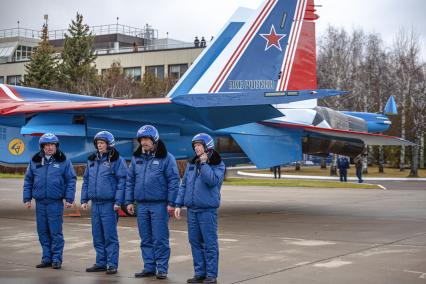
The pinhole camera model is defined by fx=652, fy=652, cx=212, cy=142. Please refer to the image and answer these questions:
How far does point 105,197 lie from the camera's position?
7.84 m

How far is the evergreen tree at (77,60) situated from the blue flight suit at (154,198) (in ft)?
139

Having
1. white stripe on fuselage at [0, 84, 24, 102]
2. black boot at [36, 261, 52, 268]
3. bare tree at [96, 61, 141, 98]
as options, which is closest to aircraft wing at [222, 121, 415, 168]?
white stripe on fuselage at [0, 84, 24, 102]

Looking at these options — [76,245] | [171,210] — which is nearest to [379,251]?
[171,210]

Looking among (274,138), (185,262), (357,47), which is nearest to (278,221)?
(274,138)

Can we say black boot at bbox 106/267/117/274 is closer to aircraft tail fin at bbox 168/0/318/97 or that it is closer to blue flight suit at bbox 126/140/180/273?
blue flight suit at bbox 126/140/180/273

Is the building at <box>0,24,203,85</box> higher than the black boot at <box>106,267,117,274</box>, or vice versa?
the building at <box>0,24,203,85</box>

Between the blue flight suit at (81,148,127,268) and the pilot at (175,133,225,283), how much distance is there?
3.06ft

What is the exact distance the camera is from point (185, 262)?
335 inches

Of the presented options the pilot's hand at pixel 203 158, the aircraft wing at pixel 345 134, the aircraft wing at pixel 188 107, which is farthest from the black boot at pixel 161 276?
the aircraft wing at pixel 345 134

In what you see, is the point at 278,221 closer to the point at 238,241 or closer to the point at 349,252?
the point at 238,241

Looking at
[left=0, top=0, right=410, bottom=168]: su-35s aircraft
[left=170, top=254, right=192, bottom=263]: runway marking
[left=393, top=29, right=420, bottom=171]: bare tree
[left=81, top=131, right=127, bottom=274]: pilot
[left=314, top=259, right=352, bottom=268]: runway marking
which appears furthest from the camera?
[left=393, top=29, right=420, bottom=171]: bare tree

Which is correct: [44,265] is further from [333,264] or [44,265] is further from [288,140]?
[288,140]

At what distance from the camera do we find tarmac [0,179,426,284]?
24.7ft

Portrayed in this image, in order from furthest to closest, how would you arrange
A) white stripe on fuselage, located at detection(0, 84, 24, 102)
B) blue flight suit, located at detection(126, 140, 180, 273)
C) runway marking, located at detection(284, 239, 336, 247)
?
white stripe on fuselage, located at detection(0, 84, 24, 102) → runway marking, located at detection(284, 239, 336, 247) → blue flight suit, located at detection(126, 140, 180, 273)
